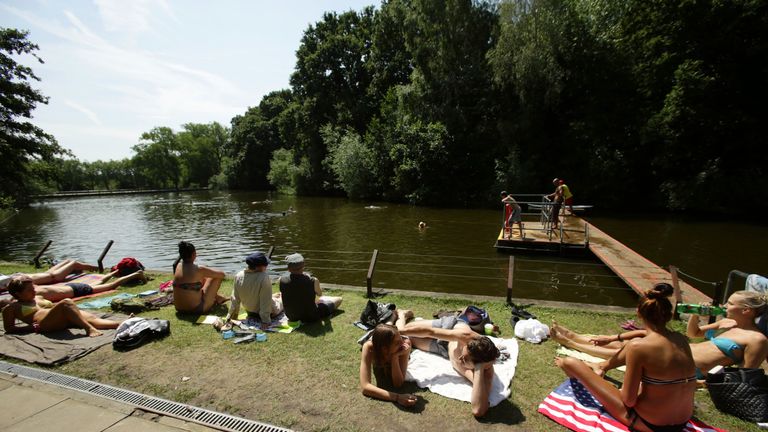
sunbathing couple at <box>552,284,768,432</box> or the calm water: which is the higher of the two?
sunbathing couple at <box>552,284,768,432</box>

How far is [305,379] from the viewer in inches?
190

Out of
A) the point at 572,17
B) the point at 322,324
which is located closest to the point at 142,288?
the point at 322,324

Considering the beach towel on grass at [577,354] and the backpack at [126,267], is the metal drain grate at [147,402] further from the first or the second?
the backpack at [126,267]

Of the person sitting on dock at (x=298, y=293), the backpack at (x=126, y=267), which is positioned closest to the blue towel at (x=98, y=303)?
the backpack at (x=126, y=267)

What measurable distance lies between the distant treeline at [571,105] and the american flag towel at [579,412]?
89.9 ft

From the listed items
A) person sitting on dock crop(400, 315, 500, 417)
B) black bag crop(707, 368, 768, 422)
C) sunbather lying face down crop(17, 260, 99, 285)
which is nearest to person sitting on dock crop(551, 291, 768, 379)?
black bag crop(707, 368, 768, 422)

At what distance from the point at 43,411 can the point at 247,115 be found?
250 ft

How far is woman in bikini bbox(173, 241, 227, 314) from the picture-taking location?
690 centimetres

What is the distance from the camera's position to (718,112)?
24.2 metres

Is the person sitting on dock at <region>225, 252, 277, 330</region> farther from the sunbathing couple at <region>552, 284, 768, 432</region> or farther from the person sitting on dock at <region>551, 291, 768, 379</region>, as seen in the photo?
the person sitting on dock at <region>551, 291, 768, 379</region>

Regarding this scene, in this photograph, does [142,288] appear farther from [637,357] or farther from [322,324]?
[637,357]

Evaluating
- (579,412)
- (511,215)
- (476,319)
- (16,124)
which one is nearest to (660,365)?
(579,412)

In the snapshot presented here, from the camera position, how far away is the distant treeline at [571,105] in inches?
948

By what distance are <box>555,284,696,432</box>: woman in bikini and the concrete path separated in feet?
14.1
